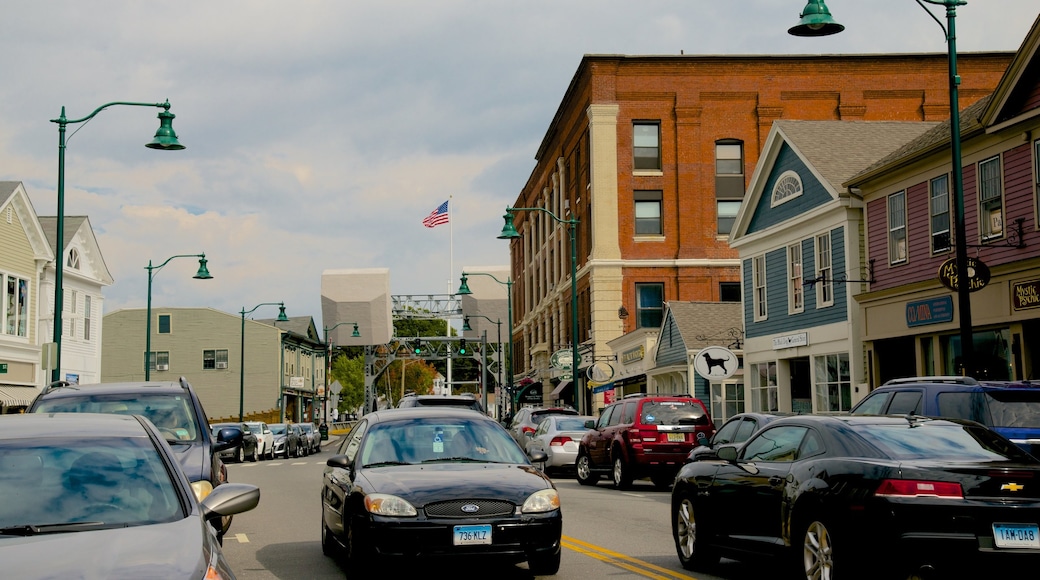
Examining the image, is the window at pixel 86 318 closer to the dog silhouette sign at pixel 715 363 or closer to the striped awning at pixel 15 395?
the striped awning at pixel 15 395

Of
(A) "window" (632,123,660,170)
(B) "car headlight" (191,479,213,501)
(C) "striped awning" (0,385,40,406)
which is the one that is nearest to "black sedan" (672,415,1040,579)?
(B) "car headlight" (191,479,213,501)

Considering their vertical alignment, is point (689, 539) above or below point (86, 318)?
below

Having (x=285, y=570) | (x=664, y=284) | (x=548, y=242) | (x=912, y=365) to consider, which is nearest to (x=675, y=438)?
(x=912, y=365)

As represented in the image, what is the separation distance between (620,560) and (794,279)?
862 inches

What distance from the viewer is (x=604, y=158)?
4978cm

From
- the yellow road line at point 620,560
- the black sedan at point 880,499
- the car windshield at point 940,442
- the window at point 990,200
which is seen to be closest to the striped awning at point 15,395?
the window at point 990,200

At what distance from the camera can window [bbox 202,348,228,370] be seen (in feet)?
277

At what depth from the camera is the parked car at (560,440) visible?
92.2 feet

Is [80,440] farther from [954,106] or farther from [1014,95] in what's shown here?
[1014,95]

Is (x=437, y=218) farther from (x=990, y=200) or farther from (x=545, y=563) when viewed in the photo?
(x=545, y=563)

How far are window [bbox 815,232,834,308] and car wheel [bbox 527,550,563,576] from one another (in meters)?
21.1

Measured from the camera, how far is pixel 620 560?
12289mm

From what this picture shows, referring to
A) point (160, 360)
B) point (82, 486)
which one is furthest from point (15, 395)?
point (160, 360)

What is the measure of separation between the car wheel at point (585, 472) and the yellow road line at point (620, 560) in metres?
11.2
